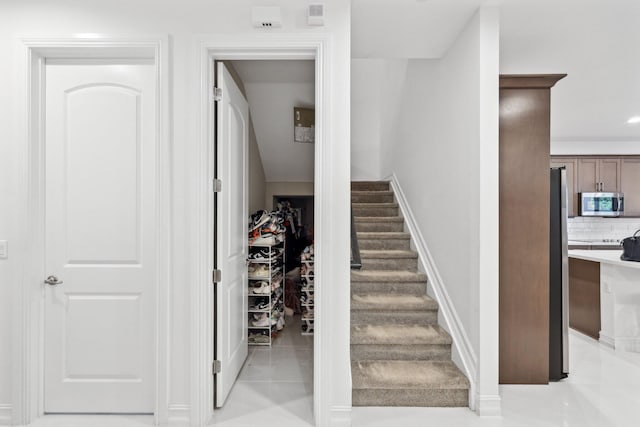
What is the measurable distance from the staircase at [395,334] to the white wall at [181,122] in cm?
45

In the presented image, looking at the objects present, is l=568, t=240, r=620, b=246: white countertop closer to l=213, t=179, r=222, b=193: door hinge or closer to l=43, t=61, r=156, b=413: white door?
l=213, t=179, r=222, b=193: door hinge

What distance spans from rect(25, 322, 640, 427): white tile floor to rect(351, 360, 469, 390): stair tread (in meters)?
0.14

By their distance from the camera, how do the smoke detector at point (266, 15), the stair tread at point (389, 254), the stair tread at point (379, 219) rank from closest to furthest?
1. the smoke detector at point (266, 15)
2. the stair tread at point (389, 254)
3. the stair tread at point (379, 219)

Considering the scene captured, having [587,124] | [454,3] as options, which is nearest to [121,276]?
[454,3]

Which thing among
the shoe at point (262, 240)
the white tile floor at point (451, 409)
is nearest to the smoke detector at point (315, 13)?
the shoe at point (262, 240)

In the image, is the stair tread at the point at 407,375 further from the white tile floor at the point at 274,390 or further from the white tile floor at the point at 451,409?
the white tile floor at the point at 274,390

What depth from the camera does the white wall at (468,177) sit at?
2273mm

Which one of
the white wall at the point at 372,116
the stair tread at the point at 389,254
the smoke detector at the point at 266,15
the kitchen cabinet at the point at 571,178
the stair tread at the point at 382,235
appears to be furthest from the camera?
the kitchen cabinet at the point at 571,178

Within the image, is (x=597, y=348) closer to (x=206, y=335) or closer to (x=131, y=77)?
(x=206, y=335)

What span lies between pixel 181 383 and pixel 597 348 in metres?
3.65

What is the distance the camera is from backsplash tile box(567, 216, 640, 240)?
6176 mm

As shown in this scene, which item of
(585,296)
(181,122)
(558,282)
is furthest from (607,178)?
(181,122)

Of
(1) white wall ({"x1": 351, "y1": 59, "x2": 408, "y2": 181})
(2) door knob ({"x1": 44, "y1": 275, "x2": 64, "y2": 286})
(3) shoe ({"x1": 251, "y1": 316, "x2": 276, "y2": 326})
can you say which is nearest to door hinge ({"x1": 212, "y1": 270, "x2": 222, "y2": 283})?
(2) door knob ({"x1": 44, "y1": 275, "x2": 64, "y2": 286})

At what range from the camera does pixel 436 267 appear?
10.4ft
